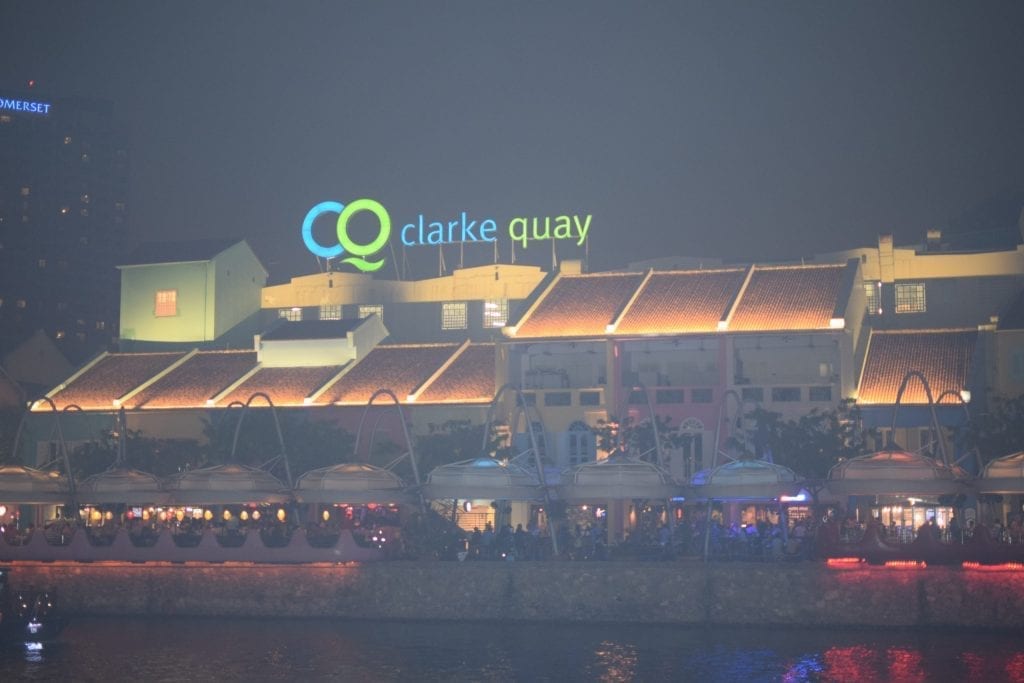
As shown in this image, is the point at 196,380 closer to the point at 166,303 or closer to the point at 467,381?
the point at 166,303

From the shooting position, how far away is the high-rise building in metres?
169

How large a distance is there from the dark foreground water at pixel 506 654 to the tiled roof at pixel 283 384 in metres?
25.1

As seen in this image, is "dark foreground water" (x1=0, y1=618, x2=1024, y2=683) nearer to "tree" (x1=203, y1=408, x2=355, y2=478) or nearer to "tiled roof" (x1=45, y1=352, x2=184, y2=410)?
"tree" (x1=203, y1=408, x2=355, y2=478)

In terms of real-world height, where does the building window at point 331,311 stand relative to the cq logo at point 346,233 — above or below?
below

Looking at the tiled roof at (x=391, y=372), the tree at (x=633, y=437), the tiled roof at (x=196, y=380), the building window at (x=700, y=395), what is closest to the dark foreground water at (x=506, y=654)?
the tree at (x=633, y=437)

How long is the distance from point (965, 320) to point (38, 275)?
123 m

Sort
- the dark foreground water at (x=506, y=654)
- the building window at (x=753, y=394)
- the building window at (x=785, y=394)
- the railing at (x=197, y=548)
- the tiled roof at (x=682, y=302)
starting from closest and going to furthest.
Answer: the dark foreground water at (x=506, y=654) → the railing at (x=197, y=548) → the building window at (x=785, y=394) → the building window at (x=753, y=394) → the tiled roof at (x=682, y=302)

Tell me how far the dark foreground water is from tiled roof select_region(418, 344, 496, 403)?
22.0 m

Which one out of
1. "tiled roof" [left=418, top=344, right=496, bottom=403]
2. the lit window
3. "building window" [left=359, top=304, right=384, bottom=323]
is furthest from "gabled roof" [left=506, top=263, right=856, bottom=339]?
the lit window

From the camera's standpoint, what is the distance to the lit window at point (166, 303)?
85.7 meters

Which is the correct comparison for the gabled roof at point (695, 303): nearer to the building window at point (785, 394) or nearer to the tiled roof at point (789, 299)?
the tiled roof at point (789, 299)

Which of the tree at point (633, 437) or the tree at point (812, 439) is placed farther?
the tree at point (633, 437)

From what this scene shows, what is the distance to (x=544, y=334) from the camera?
233ft

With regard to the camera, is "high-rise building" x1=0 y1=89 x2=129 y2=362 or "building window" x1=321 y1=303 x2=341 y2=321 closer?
"building window" x1=321 y1=303 x2=341 y2=321
